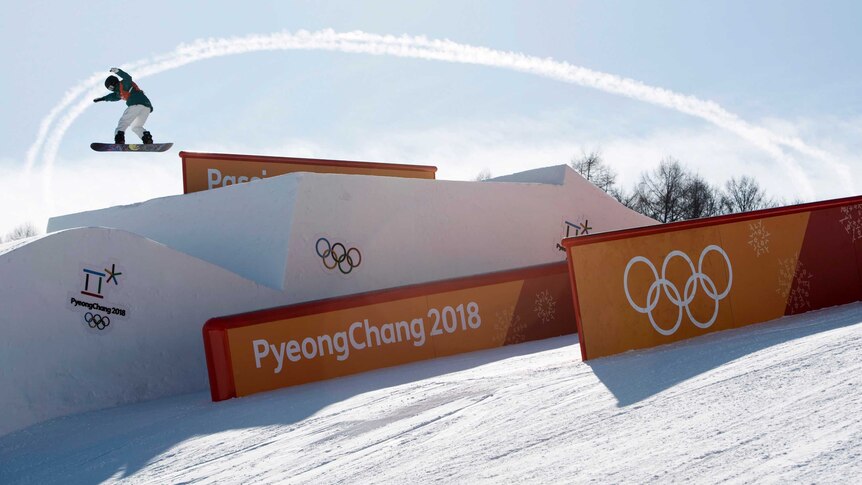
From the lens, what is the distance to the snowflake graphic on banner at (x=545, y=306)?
1203 centimetres

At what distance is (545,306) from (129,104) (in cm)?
774

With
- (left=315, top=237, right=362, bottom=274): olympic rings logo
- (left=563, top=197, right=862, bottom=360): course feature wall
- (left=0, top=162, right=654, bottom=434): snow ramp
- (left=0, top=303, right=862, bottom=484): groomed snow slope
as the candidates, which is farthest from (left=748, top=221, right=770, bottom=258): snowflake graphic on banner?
(left=315, top=237, right=362, bottom=274): olympic rings logo

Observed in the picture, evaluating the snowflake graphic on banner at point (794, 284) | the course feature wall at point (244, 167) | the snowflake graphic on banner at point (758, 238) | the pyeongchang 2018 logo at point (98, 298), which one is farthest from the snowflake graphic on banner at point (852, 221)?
the course feature wall at point (244, 167)

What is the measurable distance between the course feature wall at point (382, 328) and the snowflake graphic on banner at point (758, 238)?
13.6 ft

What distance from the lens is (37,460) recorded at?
294 inches

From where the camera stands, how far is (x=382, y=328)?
35.0 ft

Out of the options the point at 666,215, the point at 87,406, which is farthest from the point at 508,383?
the point at 666,215

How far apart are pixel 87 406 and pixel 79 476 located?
15.4 feet

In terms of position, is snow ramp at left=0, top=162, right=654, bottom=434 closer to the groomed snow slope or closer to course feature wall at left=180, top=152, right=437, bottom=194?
course feature wall at left=180, top=152, right=437, bottom=194

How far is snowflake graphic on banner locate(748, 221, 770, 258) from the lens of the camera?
8.34 metres

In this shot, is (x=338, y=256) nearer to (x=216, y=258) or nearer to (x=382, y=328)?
(x=216, y=258)

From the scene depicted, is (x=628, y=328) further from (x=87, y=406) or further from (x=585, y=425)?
(x=87, y=406)

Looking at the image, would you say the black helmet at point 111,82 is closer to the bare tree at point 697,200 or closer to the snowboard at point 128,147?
the snowboard at point 128,147

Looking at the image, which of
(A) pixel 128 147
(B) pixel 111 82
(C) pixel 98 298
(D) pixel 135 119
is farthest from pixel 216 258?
(B) pixel 111 82
